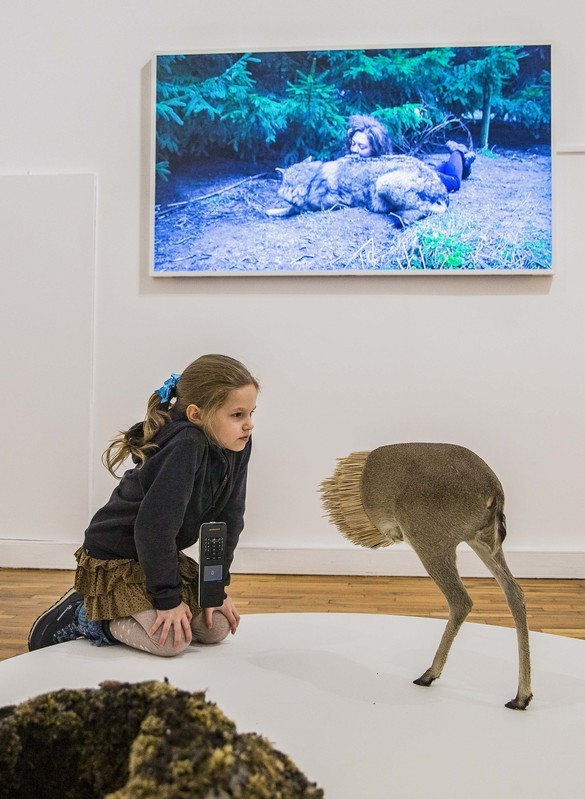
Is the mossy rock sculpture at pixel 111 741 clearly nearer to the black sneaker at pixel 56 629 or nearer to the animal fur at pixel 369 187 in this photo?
the black sneaker at pixel 56 629

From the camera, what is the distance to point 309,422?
3.29 meters

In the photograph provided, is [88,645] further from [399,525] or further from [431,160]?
[431,160]

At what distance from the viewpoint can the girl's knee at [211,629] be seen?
1.82m

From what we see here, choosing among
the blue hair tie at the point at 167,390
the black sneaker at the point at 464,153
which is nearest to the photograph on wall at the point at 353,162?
the black sneaker at the point at 464,153

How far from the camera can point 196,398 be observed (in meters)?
1.82

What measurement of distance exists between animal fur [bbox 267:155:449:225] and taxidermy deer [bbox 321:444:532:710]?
1916mm

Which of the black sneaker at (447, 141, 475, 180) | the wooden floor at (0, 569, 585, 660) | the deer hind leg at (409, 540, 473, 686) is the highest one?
the black sneaker at (447, 141, 475, 180)


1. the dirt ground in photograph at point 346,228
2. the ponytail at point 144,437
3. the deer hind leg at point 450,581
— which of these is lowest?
the deer hind leg at point 450,581

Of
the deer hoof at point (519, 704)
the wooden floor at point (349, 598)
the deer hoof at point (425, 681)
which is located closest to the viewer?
the deer hoof at point (519, 704)

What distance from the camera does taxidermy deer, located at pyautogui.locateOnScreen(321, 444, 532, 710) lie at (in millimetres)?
1465

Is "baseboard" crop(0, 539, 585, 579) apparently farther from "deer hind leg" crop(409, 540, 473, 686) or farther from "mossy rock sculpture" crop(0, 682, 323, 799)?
"mossy rock sculpture" crop(0, 682, 323, 799)

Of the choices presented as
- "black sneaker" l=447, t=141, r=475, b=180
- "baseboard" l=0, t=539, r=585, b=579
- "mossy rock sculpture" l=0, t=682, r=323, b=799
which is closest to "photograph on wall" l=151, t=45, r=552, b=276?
"black sneaker" l=447, t=141, r=475, b=180

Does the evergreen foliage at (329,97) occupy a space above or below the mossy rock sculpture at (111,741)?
above

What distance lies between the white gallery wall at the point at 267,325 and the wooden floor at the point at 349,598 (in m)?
0.12
